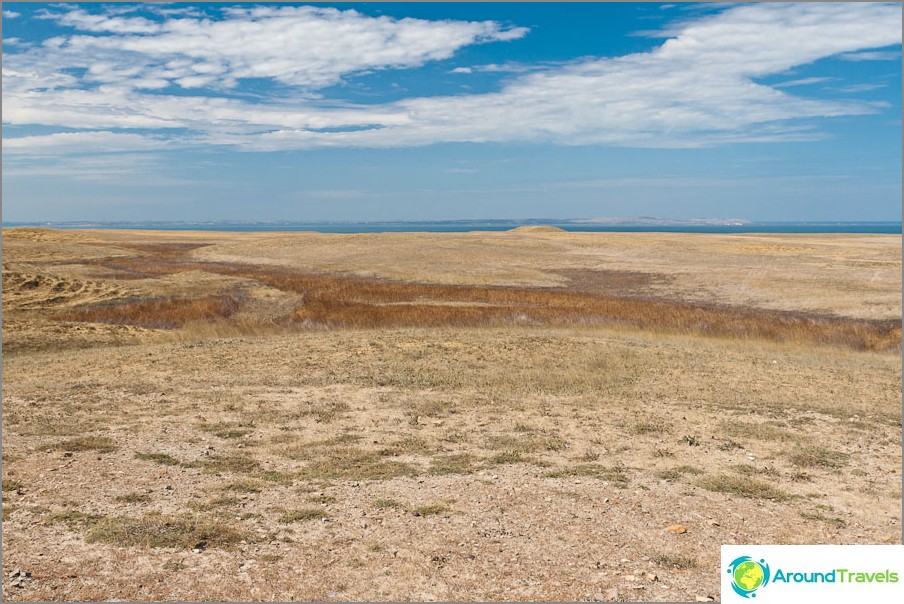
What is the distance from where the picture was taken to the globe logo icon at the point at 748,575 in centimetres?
572

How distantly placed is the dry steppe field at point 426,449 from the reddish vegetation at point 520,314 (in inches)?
10.1

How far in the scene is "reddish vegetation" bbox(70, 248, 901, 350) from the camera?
29.2m

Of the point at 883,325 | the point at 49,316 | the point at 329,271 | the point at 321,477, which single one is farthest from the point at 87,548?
the point at 329,271

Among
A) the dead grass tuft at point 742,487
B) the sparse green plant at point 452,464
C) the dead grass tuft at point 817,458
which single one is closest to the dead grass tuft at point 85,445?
the sparse green plant at point 452,464

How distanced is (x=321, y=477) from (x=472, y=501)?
254 centimetres

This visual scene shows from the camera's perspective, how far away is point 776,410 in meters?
15.8

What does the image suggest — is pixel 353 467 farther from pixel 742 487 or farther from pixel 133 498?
pixel 742 487

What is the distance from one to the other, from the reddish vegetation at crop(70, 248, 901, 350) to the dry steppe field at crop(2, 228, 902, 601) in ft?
0.84

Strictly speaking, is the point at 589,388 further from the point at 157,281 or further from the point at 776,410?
the point at 157,281

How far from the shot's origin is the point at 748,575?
5.75 m

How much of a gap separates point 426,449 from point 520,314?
64.6 feet

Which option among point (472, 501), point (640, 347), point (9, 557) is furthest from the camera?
point (640, 347)

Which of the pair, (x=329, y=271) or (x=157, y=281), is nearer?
(x=157, y=281)

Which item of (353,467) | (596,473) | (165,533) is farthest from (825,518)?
(165,533)
